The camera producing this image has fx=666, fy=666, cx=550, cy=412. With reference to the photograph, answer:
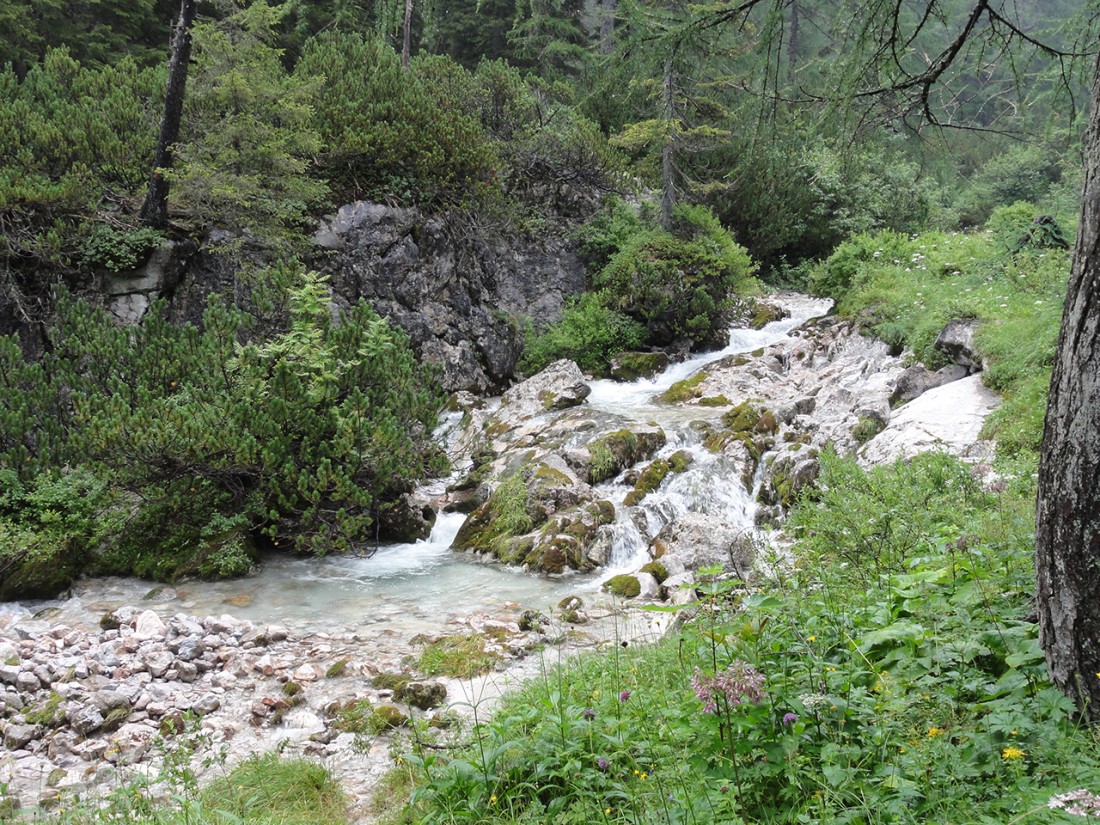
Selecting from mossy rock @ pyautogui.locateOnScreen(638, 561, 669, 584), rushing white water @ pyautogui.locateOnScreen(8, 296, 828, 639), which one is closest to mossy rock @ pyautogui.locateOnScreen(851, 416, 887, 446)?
rushing white water @ pyautogui.locateOnScreen(8, 296, 828, 639)

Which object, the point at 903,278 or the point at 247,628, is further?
the point at 903,278

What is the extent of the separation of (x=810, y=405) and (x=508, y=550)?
6.33 meters

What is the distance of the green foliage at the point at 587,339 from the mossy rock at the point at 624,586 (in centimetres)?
945

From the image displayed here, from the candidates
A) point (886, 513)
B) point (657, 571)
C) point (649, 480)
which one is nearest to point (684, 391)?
point (649, 480)

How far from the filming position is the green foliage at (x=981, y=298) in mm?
8008

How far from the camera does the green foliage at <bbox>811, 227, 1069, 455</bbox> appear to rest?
801 cm

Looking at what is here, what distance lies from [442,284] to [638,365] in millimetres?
5261

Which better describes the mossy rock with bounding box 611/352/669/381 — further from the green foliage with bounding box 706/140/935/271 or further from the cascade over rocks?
the green foliage with bounding box 706/140/935/271

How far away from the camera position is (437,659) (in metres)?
5.76

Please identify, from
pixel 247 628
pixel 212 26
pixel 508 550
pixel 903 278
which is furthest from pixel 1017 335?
pixel 212 26

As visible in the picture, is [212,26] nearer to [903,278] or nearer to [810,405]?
[810,405]

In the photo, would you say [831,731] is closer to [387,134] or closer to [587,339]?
[587,339]

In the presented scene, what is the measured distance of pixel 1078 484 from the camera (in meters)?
2.25

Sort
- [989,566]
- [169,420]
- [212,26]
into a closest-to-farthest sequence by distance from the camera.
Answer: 1. [989,566]
2. [169,420]
3. [212,26]
